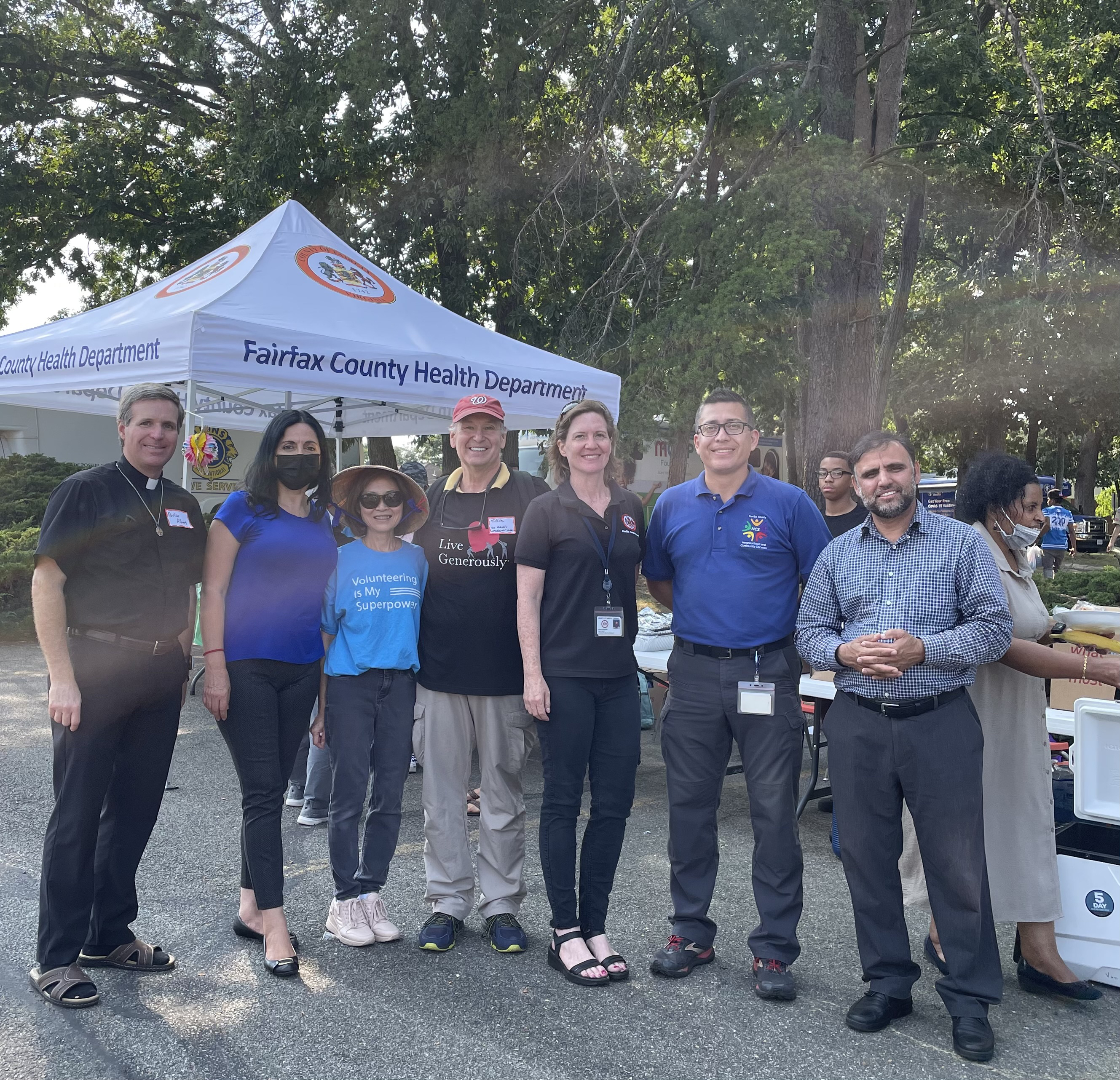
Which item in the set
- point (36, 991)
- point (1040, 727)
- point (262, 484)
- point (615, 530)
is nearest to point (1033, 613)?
point (1040, 727)

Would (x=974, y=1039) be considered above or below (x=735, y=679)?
below

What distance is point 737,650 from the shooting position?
3285 millimetres

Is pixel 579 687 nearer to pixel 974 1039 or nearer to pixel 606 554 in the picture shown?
pixel 606 554

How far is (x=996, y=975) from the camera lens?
9.52ft

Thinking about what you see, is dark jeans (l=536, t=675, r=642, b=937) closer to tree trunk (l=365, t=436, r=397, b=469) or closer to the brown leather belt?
the brown leather belt

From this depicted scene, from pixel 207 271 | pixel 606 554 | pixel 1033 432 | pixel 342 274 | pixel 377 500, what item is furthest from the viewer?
pixel 1033 432

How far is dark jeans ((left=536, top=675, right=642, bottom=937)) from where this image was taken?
329cm

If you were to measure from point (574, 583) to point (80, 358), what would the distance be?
4.58 meters

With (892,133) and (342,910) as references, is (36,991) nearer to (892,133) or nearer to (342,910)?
(342,910)

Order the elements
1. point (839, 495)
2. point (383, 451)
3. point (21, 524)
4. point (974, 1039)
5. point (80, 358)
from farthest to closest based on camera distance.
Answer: point (383, 451) → point (21, 524) → point (80, 358) → point (839, 495) → point (974, 1039)

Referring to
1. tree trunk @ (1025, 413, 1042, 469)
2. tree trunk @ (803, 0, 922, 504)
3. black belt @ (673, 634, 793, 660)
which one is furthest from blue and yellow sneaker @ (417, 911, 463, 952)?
tree trunk @ (1025, 413, 1042, 469)

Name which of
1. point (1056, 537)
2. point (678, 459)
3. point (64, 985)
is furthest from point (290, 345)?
point (678, 459)

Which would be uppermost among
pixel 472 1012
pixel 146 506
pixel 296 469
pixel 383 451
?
pixel 383 451

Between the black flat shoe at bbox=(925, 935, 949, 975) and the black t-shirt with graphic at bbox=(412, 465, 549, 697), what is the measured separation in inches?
63.3
